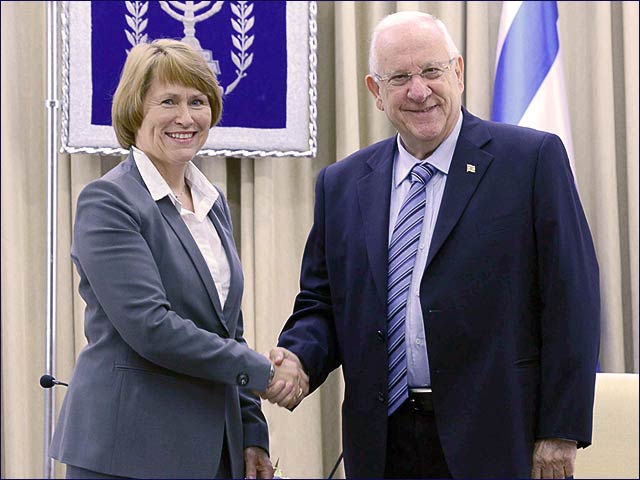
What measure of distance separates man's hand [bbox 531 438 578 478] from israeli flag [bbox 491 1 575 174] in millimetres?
2021

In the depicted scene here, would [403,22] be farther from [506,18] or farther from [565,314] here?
[506,18]

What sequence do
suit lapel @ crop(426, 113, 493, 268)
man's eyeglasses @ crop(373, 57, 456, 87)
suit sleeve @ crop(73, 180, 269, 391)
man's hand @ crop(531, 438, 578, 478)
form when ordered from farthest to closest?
man's eyeglasses @ crop(373, 57, 456, 87)
suit lapel @ crop(426, 113, 493, 268)
man's hand @ crop(531, 438, 578, 478)
suit sleeve @ crop(73, 180, 269, 391)

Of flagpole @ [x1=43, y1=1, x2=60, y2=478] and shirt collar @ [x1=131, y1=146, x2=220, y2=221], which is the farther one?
flagpole @ [x1=43, y1=1, x2=60, y2=478]

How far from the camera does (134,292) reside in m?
2.12

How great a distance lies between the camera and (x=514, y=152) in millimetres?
2490

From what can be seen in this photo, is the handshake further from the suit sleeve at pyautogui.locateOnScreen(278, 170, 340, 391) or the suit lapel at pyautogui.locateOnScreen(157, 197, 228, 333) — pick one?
the suit lapel at pyautogui.locateOnScreen(157, 197, 228, 333)

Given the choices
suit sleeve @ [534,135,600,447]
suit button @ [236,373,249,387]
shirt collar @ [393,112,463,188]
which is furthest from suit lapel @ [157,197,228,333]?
suit sleeve @ [534,135,600,447]

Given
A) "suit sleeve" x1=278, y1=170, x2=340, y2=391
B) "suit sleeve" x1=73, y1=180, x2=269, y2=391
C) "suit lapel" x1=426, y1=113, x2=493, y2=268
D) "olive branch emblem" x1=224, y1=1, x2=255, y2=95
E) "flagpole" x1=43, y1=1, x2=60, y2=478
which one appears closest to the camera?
"suit sleeve" x1=73, y1=180, x2=269, y2=391

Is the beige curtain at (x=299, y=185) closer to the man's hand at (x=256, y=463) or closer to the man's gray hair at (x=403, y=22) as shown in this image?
the man's gray hair at (x=403, y=22)

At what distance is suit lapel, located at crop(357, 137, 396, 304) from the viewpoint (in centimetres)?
251

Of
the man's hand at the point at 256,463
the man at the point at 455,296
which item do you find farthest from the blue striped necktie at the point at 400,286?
the man's hand at the point at 256,463

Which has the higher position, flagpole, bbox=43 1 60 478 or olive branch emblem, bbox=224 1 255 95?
olive branch emblem, bbox=224 1 255 95

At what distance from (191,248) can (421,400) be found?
0.72 metres

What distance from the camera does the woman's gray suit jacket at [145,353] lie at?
2.12 m
